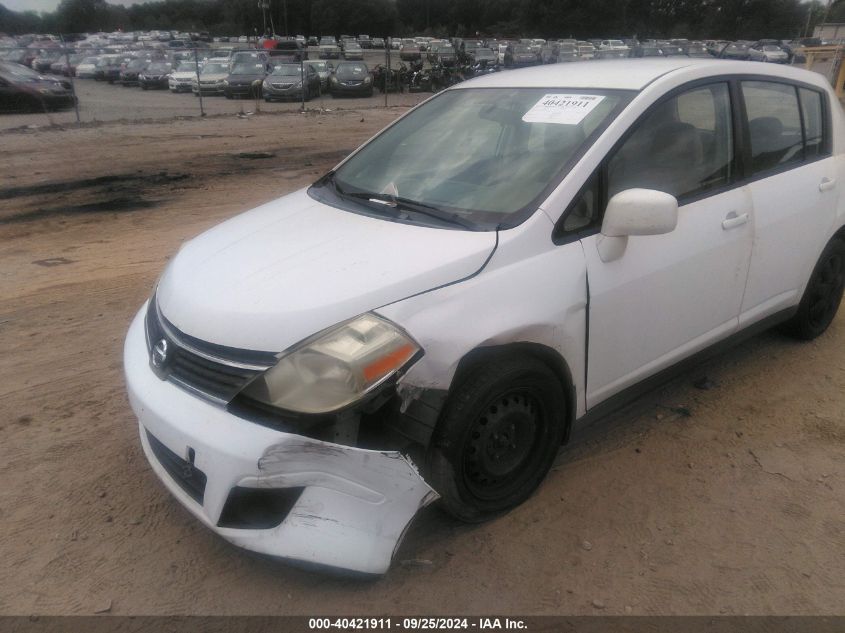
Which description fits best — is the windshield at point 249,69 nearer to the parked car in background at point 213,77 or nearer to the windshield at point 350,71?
the parked car in background at point 213,77

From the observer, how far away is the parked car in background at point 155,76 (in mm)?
28750

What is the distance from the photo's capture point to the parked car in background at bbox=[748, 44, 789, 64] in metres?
34.5

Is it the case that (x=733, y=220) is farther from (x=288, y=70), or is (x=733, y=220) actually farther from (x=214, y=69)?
(x=214, y=69)

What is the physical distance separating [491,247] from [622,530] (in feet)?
4.07

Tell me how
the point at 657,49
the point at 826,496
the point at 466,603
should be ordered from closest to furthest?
1. the point at 466,603
2. the point at 826,496
3. the point at 657,49

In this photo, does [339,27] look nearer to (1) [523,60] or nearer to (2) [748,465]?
(1) [523,60]

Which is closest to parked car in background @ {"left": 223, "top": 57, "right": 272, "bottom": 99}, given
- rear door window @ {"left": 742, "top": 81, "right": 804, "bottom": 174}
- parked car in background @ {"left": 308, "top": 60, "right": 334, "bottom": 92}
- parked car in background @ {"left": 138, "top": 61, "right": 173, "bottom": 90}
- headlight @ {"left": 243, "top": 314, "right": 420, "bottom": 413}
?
parked car in background @ {"left": 308, "top": 60, "right": 334, "bottom": 92}

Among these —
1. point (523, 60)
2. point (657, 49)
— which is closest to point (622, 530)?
point (523, 60)

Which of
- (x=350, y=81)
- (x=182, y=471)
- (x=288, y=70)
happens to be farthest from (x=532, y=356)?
(x=350, y=81)

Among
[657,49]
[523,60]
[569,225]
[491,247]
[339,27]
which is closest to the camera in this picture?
[491,247]

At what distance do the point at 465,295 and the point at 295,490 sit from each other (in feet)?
2.83

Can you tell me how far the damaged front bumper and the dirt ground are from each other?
0.94ft

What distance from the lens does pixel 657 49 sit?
38062 millimetres

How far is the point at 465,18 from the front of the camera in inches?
3442
